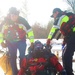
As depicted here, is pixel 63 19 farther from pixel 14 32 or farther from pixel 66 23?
pixel 14 32

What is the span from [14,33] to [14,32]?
0.03 metres

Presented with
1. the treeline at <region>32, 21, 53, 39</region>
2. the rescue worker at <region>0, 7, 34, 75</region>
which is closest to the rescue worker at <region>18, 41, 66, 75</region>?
the rescue worker at <region>0, 7, 34, 75</region>

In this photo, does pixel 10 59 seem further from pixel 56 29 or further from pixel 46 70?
pixel 46 70

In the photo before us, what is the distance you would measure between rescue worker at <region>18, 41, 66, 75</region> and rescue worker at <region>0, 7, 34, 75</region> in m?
1.44

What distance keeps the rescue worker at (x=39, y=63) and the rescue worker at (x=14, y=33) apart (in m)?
1.44

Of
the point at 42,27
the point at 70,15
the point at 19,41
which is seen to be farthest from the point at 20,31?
the point at 42,27

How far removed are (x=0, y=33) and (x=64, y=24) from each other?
1557 mm

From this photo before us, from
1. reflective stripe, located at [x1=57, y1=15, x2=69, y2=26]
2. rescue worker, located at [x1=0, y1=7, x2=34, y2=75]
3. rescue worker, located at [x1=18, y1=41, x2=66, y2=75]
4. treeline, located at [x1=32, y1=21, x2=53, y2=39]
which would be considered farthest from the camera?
treeline, located at [x1=32, y1=21, x2=53, y2=39]

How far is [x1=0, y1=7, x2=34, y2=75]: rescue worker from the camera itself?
22.5ft

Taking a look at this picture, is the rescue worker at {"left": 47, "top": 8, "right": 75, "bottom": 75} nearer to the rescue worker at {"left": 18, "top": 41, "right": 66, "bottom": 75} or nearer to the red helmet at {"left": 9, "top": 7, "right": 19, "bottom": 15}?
the red helmet at {"left": 9, "top": 7, "right": 19, "bottom": 15}

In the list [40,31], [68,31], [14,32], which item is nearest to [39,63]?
[68,31]

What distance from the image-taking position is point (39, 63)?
17.8ft

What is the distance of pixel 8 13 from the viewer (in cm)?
674

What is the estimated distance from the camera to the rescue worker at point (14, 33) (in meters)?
6.86
